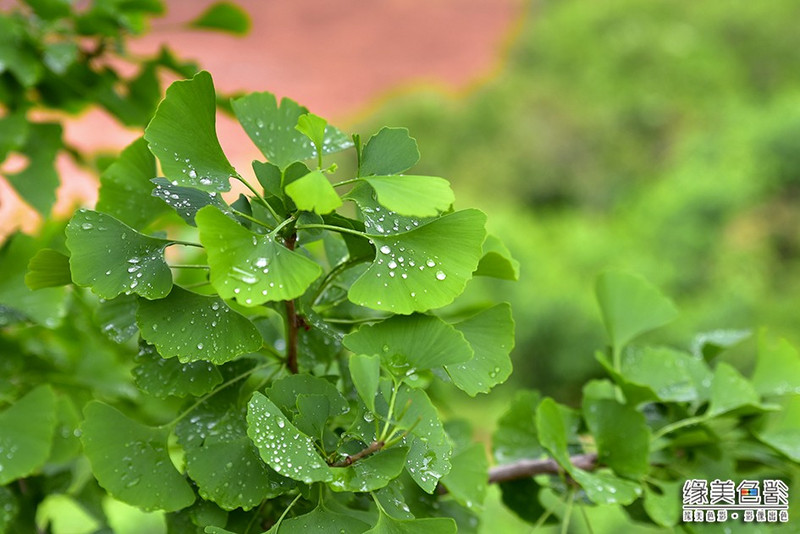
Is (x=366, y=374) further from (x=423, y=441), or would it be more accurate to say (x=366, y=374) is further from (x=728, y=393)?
(x=728, y=393)

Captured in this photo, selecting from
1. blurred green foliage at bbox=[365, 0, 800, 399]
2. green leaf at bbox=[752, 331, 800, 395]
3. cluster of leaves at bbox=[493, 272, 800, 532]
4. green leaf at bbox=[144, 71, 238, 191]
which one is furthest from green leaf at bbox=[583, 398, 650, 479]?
blurred green foliage at bbox=[365, 0, 800, 399]

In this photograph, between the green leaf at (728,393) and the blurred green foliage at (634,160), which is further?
the blurred green foliage at (634,160)

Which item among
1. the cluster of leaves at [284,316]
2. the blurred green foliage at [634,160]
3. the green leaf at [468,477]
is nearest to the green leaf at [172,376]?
the cluster of leaves at [284,316]

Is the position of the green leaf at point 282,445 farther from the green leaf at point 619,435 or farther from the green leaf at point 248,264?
the green leaf at point 619,435

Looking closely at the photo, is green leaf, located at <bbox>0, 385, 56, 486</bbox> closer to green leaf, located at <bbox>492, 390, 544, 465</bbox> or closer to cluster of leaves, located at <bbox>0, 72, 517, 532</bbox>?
cluster of leaves, located at <bbox>0, 72, 517, 532</bbox>

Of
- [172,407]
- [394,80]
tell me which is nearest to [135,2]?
[172,407]

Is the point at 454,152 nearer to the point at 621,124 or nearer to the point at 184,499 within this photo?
the point at 621,124
